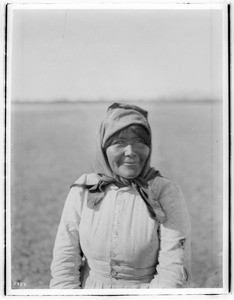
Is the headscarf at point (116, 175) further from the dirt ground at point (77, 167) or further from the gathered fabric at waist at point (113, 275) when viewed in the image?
the gathered fabric at waist at point (113, 275)

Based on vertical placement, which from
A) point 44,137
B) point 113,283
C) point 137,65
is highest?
point 137,65

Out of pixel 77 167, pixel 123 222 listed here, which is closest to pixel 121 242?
pixel 123 222

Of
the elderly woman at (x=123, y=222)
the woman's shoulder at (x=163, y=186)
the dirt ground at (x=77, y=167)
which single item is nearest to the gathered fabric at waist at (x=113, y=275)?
the elderly woman at (x=123, y=222)

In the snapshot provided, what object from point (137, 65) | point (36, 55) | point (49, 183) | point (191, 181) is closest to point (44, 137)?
point (49, 183)

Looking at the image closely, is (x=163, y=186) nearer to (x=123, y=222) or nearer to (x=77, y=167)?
(x=123, y=222)

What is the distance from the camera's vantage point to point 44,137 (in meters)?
1.85

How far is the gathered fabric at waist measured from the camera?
183 cm

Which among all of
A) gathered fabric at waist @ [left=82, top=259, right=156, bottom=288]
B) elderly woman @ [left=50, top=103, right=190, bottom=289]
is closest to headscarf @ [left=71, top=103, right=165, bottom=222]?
elderly woman @ [left=50, top=103, right=190, bottom=289]

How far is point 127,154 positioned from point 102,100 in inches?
8.9

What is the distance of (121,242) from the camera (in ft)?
5.99

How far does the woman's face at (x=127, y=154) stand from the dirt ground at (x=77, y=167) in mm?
56

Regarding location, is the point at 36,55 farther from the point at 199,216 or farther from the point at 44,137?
the point at 199,216

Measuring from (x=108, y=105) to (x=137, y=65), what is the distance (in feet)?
0.61

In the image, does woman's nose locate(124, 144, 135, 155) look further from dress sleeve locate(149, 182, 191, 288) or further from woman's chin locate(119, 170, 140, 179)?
dress sleeve locate(149, 182, 191, 288)
